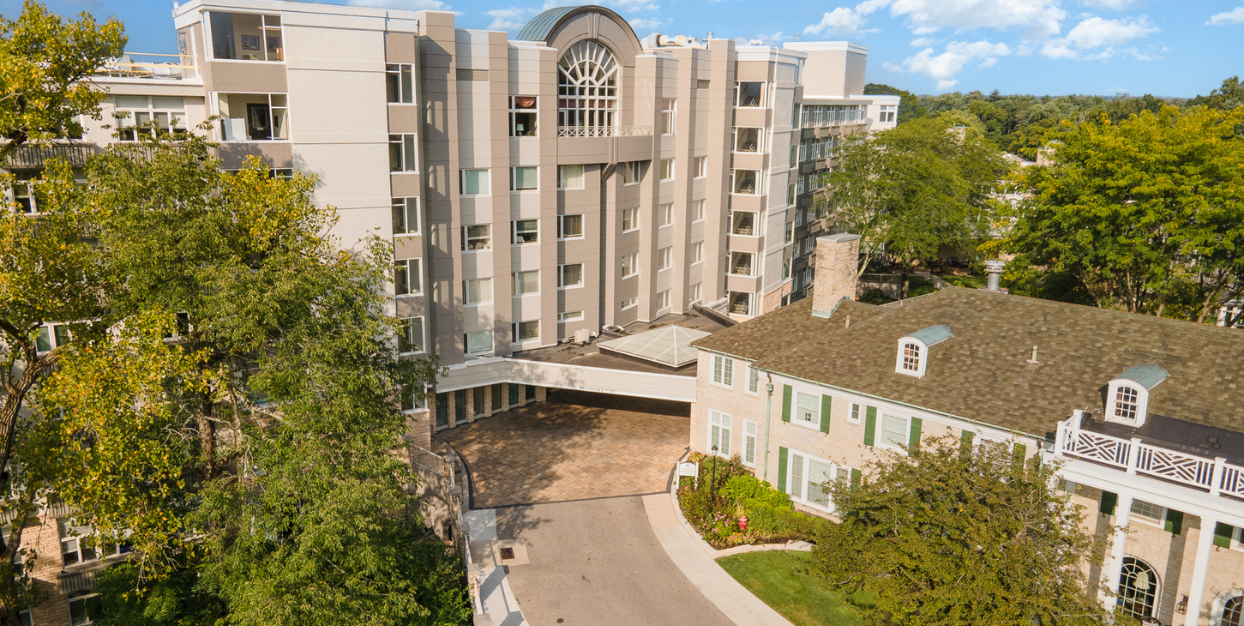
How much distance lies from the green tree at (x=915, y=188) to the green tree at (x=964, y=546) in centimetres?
3616

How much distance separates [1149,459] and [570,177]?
28.7 meters

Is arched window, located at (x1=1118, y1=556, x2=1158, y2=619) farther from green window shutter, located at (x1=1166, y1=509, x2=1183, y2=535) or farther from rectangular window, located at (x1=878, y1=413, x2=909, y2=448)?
rectangular window, located at (x1=878, y1=413, x2=909, y2=448)

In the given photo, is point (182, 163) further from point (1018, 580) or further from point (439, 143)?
point (1018, 580)

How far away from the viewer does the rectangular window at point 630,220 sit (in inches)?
1816

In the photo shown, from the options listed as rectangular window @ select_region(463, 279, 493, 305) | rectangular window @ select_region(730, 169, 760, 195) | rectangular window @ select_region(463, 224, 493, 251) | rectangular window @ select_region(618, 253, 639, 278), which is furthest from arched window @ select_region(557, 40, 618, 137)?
rectangular window @ select_region(730, 169, 760, 195)

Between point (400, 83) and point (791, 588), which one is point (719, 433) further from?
point (400, 83)

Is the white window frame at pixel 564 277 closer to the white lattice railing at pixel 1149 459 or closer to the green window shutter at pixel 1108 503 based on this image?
the white lattice railing at pixel 1149 459

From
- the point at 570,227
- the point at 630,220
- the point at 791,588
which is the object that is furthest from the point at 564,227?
the point at 791,588

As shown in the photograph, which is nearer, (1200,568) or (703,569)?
(1200,568)

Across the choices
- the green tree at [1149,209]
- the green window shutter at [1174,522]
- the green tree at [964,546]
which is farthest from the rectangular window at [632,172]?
the green window shutter at [1174,522]

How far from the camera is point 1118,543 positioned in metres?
22.2

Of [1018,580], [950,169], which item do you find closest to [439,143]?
[1018,580]

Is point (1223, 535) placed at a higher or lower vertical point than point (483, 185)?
lower

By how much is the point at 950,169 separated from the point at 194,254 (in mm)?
49724
